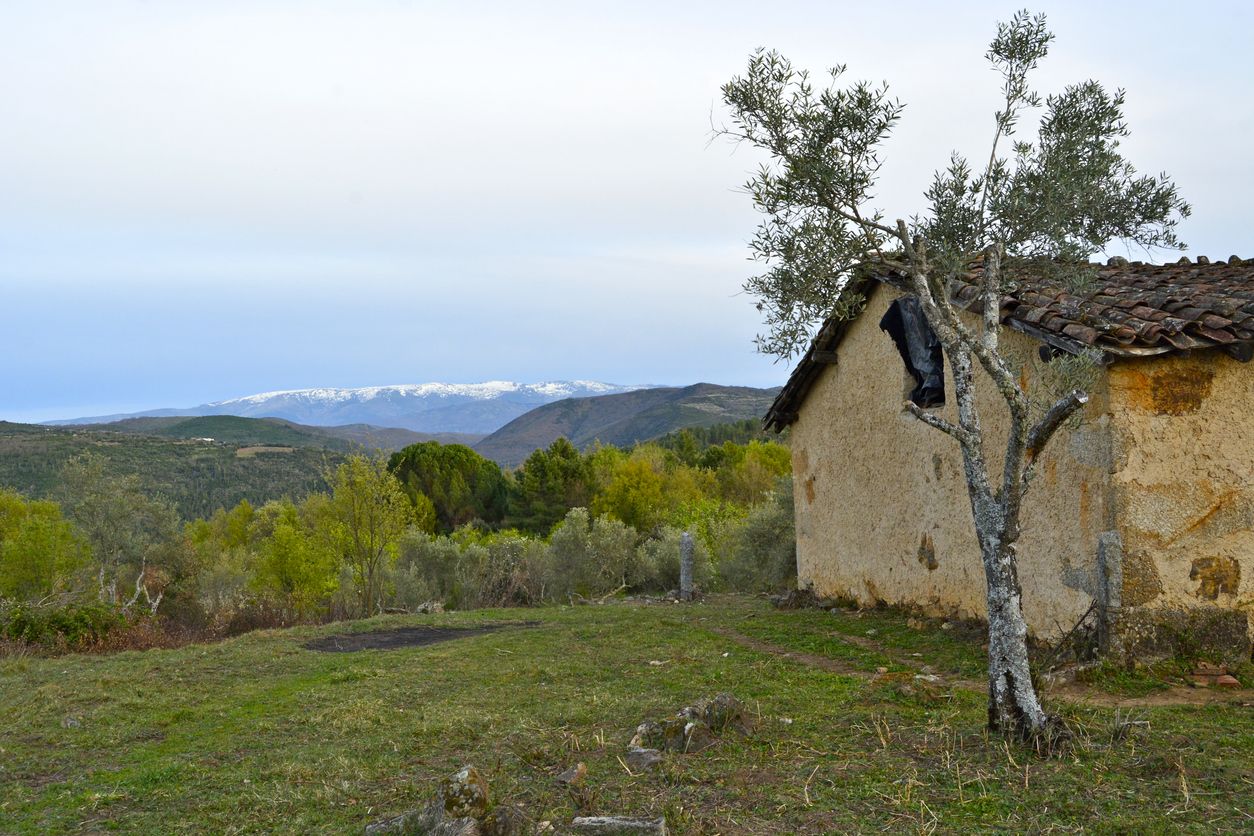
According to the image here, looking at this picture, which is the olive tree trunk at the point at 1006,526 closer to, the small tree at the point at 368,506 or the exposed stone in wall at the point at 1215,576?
the exposed stone in wall at the point at 1215,576

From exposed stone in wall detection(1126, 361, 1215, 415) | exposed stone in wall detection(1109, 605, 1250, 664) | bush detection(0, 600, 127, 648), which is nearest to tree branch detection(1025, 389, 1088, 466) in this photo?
exposed stone in wall detection(1126, 361, 1215, 415)

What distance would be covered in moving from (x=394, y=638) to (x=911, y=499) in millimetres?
8436

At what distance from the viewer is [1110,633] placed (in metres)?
8.66

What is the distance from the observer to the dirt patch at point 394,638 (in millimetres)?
13890

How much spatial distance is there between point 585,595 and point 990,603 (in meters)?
20.6

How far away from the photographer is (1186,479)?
8.80 m

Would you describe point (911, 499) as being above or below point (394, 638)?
above

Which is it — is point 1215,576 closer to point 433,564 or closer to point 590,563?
point 590,563

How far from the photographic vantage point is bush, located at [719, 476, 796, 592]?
22.4 metres

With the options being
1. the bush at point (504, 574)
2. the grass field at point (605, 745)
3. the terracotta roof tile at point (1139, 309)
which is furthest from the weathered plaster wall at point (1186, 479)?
the bush at point (504, 574)

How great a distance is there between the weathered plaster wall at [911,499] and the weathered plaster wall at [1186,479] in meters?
0.24

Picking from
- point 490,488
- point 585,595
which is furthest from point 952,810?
point 490,488

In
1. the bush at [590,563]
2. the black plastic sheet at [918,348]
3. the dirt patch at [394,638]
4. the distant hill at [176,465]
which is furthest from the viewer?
the distant hill at [176,465]

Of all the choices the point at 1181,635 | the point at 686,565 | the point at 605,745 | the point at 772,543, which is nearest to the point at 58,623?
the point at 605,745
